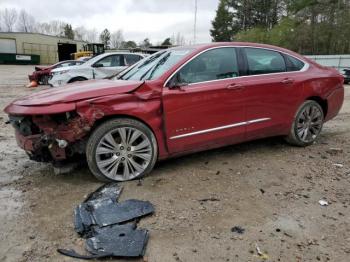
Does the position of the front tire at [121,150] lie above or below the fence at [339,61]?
below

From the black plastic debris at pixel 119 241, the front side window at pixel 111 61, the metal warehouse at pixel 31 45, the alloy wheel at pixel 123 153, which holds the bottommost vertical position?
the black plastic debris at pixel 119 241

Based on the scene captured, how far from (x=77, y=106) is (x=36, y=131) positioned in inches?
24.3

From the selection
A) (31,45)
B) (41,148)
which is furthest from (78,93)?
(31,45)

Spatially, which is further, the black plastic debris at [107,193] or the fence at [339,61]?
the fence at [339,61]

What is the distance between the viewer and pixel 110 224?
319cm

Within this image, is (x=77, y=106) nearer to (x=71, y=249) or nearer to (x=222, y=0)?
(x=71, y=249)

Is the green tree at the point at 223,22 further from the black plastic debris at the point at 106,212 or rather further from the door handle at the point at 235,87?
the black plastic debris at the point at 106,212

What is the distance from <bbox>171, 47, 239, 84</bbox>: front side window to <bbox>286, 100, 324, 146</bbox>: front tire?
1376 millimetres

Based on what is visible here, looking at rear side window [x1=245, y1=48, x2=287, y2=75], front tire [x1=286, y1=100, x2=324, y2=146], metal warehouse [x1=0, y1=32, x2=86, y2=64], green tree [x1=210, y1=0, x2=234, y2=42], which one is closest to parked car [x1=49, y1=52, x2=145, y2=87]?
rear side window [x1=245, y1=48, x2=287, y2=75]

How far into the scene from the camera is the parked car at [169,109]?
390 cm

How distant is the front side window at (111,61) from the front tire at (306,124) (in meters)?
7.95

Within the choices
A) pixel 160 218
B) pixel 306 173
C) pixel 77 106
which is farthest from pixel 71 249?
pixel 306 173

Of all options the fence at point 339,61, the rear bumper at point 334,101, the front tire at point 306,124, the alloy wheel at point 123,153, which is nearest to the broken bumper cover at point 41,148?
the alloy wheel at point 123,153

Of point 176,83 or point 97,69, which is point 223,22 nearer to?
point 97,69
